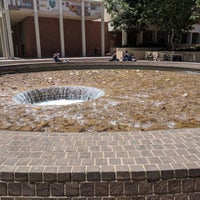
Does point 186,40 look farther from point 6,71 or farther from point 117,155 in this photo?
point 117,155

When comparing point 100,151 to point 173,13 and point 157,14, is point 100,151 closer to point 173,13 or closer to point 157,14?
point 173,13

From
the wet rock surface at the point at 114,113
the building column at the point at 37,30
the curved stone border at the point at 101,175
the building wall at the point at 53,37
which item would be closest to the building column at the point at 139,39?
the building wall at the point at 53,37

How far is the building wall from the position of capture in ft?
79.6

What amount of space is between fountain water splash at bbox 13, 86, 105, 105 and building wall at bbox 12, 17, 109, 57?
17719 mm

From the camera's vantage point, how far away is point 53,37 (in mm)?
25469

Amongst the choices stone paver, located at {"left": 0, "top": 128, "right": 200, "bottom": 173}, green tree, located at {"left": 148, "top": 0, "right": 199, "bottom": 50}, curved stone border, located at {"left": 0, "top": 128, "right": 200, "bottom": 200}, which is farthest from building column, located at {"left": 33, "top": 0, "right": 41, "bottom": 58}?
curved stone border, located at {"left": 0, "top": 128, "right": 200, "bottom": 200}

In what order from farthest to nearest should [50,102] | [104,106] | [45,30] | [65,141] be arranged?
[45,30]
[50,102]
[104,106]
[65,141]

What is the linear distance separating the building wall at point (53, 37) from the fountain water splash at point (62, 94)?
17.7 m

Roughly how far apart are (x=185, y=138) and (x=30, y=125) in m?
3.10

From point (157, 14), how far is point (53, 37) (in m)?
12.3

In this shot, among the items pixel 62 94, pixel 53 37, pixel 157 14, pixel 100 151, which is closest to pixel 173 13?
pixel 157 14

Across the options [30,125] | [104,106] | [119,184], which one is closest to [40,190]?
[119,184]

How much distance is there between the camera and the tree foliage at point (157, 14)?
18.0 meters

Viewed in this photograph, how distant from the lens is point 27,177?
7.04 feet
